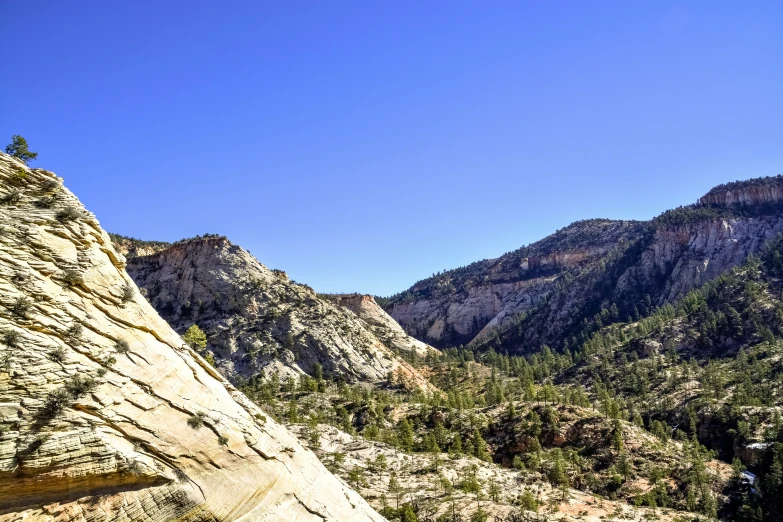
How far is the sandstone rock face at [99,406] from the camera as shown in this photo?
20.6 metres

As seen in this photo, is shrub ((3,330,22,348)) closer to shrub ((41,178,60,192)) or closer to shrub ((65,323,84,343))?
shrub ((65,323,84,343))

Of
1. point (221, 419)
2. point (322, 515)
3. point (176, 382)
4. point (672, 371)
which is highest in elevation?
point (176, 382)

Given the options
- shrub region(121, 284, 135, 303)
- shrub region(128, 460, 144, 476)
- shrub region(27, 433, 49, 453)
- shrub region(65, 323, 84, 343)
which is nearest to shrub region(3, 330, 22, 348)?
shrub region(65, 323, 84, 343)

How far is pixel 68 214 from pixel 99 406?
10.5m

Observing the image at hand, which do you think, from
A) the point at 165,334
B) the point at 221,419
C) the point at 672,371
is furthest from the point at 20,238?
the point at 672,371

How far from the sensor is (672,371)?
114688 mm

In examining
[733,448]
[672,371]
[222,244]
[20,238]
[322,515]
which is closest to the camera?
[20,238]

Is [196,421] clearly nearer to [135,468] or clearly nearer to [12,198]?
[135,468]

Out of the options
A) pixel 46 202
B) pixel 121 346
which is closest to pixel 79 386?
pixel 121 346

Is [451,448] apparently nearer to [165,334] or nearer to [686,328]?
[165,334]

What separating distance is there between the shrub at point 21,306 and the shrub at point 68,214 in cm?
532

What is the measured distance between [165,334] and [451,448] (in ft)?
181

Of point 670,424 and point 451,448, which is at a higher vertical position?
point 451,448

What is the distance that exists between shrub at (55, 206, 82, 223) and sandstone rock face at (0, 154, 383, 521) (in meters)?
0.05
